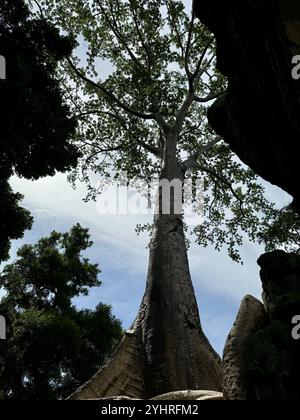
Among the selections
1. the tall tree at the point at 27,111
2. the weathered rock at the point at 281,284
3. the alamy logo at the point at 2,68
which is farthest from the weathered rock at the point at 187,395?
the alamy logo at the point at 2,68

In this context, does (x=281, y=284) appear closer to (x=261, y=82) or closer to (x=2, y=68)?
(x=261, y=82)

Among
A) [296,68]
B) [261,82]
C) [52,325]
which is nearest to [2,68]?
[261,82]

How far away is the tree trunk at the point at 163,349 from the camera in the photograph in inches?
237

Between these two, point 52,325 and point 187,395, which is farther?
point 52,325

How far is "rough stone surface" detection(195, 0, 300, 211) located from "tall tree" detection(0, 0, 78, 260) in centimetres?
462

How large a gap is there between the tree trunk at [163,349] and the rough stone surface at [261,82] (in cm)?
322

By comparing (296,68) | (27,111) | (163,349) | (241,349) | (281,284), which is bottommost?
(241,349)

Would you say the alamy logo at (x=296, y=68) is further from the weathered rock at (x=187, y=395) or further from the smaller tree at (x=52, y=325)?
the smaller tree at (x=52, y=325)

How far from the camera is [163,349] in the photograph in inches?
255

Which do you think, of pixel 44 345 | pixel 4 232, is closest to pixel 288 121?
pixel 4 232

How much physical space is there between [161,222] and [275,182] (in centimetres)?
434

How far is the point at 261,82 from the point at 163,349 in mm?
4459

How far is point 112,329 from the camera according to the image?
15984 mm
